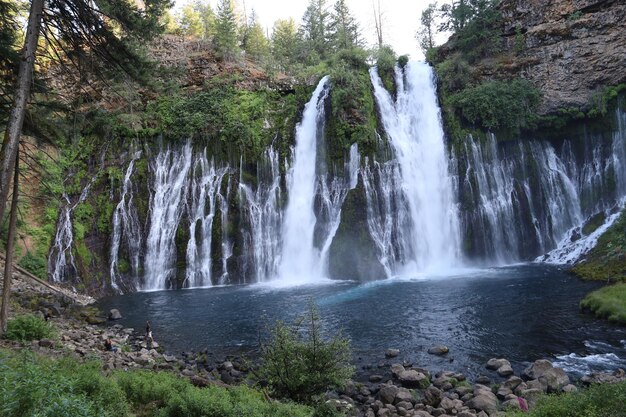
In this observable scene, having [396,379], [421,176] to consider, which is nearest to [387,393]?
[396,379]

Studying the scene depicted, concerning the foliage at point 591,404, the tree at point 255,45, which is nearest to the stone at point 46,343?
the foliage at point 591,404

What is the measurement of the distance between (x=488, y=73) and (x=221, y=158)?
21926mm

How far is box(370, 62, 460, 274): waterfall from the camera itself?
28062 mm

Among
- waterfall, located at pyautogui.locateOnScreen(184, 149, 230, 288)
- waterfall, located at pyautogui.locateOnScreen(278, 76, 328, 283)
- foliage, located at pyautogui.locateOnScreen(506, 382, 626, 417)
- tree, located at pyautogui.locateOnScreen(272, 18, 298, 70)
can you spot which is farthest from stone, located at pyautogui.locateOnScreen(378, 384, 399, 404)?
tree, located at pyautogui.locateOnScreen(272, 18, 298, 70)

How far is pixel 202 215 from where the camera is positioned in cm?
2975

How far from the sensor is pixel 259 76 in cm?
3838

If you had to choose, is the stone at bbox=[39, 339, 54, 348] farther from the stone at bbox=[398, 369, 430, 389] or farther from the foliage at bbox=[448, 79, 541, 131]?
the foliage at bbox=[448, 79, 541, 131]

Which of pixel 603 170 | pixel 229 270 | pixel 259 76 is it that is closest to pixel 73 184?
pixel 229 270

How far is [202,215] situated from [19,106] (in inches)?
823

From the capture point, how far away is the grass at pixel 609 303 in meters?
14.4

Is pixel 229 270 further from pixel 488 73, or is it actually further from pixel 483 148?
pixel 488 73

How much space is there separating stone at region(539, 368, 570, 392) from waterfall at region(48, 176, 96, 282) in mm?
25906

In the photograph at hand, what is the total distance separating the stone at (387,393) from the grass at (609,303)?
30.6 ft

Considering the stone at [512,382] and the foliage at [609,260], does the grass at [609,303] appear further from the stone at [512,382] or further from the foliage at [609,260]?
the stone at [512,382]
